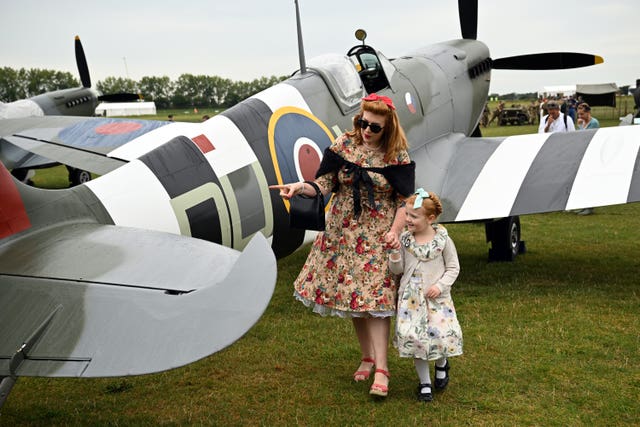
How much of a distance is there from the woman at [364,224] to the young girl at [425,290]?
0.12m

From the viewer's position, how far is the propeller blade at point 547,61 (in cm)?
938

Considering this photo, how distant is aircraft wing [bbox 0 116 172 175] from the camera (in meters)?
9.52

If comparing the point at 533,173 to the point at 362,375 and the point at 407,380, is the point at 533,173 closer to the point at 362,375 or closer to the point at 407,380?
the point at 407,380

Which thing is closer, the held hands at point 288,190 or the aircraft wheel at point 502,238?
the held hands at point 288,190

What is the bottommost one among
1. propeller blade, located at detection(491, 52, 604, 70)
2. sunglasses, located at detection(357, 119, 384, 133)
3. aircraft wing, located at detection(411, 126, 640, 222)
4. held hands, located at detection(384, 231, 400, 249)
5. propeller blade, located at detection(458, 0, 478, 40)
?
aircraft wing, located at detection(411, 126, 640, 222)

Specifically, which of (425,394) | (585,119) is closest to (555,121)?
(585,119)

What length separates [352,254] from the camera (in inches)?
151

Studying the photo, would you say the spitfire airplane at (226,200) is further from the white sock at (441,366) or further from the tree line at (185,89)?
the tree line at (185,89)

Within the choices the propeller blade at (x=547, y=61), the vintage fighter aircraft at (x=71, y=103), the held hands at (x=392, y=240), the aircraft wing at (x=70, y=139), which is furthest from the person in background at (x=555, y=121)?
the vintage fighter aircraft at (x=71, y=103)

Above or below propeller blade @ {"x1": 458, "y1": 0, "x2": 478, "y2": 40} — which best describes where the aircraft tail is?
below

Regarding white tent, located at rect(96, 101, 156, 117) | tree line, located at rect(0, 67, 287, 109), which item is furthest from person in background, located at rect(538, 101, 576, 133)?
white tent, located at rect(96, 101, 156, 117)

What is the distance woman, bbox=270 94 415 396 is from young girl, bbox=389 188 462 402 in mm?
118

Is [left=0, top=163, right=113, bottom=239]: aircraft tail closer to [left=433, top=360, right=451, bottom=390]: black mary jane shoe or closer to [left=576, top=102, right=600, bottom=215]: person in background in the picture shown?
[left=433, top=360, right=451, bottom=390]: black mary jane shoe

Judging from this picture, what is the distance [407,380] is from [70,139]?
9.03 meters
